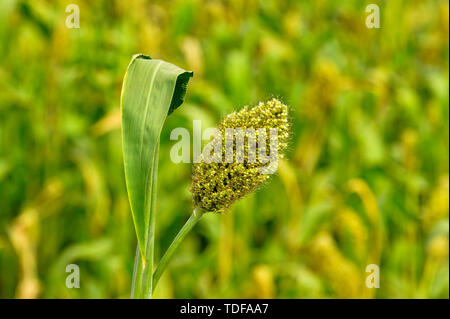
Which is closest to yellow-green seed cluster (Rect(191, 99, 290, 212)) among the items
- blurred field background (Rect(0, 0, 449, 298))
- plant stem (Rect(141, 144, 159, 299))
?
plant stem (Rect(141, 144, 159, 299))

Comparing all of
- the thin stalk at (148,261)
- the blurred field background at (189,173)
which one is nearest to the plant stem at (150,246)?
the thin stalk at (148,261)

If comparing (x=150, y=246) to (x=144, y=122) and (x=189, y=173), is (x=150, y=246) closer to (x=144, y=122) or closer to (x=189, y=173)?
(x=144, y=122)

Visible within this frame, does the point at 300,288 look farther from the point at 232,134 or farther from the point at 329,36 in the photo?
the point at 232,134

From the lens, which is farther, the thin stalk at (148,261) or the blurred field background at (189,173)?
the blurred field background at (189,173)

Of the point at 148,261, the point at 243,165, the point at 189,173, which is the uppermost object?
the point at 189,173

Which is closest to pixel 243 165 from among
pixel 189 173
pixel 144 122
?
pixel 144 122

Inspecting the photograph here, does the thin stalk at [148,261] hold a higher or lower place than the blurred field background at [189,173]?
lower

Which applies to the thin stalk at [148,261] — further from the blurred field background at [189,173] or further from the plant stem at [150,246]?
the blurred field background at [189,173]
